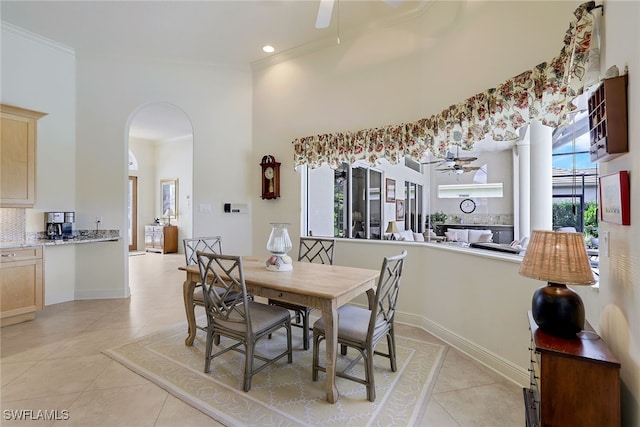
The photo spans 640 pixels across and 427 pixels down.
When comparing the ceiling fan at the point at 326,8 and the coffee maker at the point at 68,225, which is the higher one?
the ceiling fan at the point at 326,8

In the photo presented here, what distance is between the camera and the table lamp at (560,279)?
1.35 meters

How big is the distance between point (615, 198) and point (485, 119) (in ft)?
4.60

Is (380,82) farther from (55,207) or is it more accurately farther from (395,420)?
(55,207)

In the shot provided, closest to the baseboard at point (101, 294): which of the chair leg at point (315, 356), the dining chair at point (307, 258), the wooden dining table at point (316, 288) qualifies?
the wooden dining table at point (316, 288)

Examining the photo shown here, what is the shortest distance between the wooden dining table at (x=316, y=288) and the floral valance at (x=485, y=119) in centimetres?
151

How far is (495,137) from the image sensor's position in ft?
8.29

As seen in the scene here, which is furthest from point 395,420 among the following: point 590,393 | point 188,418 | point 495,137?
point 495,137

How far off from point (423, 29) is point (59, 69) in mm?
4736

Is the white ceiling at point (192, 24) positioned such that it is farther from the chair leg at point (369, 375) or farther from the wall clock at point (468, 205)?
the chair leg at point (369, 375)

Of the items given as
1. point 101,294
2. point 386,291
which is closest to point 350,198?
point 386,291

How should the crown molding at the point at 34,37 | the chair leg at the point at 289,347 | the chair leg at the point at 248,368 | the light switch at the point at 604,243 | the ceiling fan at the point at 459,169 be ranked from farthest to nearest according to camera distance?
the ceiling fan at the point at 459,169
the crown molding at the point at 34,37
the chair leg at the point at 289,347
the chair leg at the point at 248,368
the light switch at the point at 604,243

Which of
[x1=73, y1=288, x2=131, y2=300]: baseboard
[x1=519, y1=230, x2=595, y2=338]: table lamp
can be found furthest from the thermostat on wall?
[x1=519, y1=230, x2=595, y2=338]: table lamp

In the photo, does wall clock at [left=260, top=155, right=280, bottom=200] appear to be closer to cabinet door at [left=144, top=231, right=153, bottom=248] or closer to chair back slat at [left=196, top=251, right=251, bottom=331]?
chair back slat at [left=196, top=251, right=251, bottom=331]

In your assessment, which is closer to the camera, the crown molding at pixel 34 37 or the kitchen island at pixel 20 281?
the kitchen island at pixel 20 281
